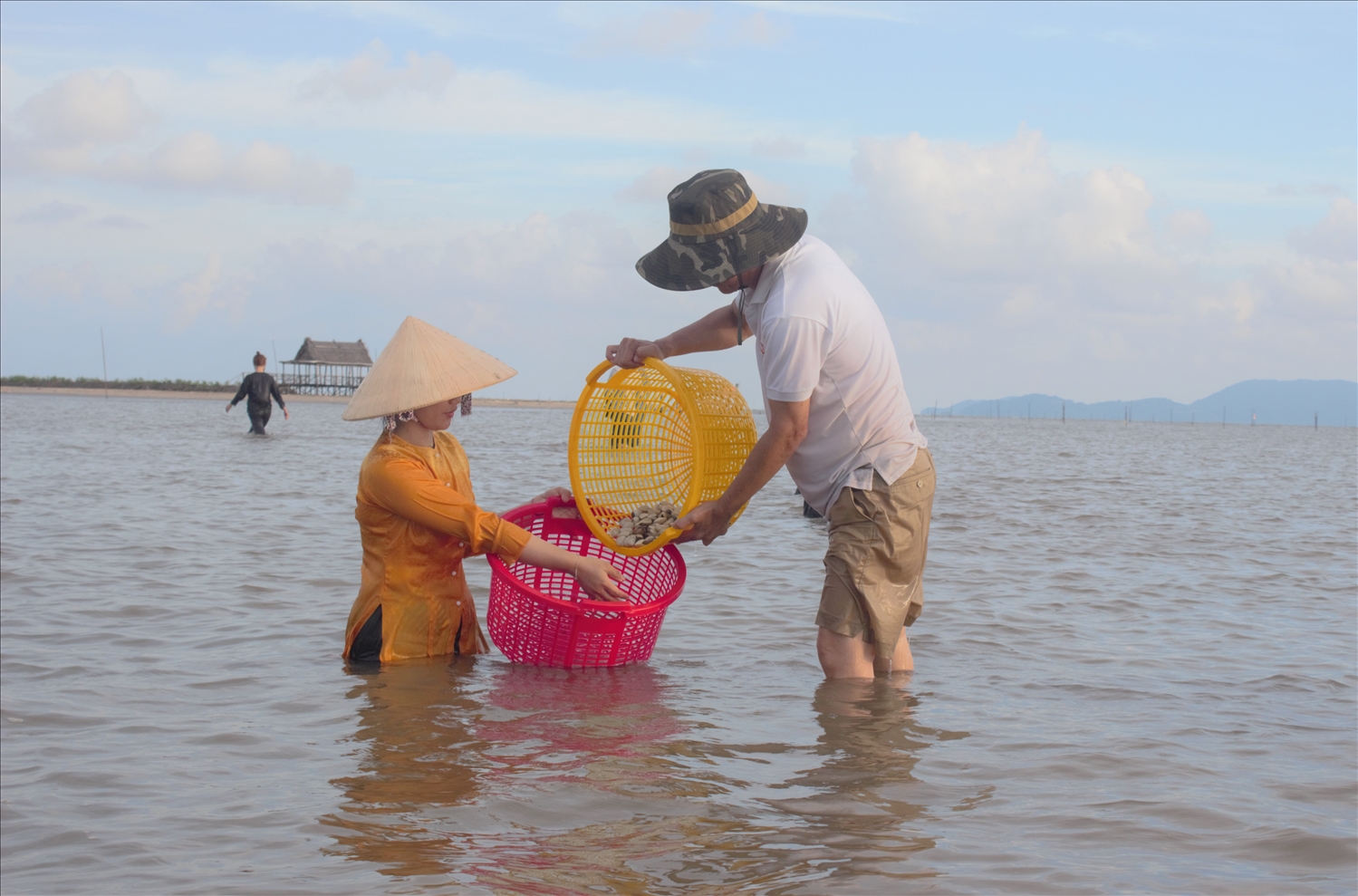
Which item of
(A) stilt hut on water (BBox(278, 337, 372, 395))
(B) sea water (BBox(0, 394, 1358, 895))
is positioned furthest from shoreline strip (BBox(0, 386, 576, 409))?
(B) sea water (BBox(0, 394, 1358, 895))

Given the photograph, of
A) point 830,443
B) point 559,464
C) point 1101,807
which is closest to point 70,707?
point 830,443

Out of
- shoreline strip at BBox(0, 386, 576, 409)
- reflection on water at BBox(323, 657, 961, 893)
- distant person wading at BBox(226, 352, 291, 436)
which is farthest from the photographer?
shoreline strip at BBox(0, 386, 576, 409)

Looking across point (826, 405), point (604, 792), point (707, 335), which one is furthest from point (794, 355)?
point (604, 792)

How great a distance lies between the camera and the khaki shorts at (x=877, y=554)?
150 inches

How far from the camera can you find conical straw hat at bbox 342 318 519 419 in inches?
164

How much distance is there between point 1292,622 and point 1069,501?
799cm

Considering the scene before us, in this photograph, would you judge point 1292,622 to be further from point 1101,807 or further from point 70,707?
point 70,707

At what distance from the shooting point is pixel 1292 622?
6.29 meters

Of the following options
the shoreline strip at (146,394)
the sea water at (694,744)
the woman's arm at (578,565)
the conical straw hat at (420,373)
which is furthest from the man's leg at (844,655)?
the shoreline strip at (146,394)

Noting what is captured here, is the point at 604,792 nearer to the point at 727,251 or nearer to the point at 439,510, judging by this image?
the point at 439,510

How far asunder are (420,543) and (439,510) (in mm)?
252

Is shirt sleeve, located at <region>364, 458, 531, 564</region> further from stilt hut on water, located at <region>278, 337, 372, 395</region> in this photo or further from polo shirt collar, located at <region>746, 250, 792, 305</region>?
stilt hut on water, located at <region>278, 337, 372, 395</region>

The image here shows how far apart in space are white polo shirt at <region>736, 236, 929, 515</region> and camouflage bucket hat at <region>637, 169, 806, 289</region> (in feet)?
0.28

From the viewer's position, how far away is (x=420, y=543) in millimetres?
4332
